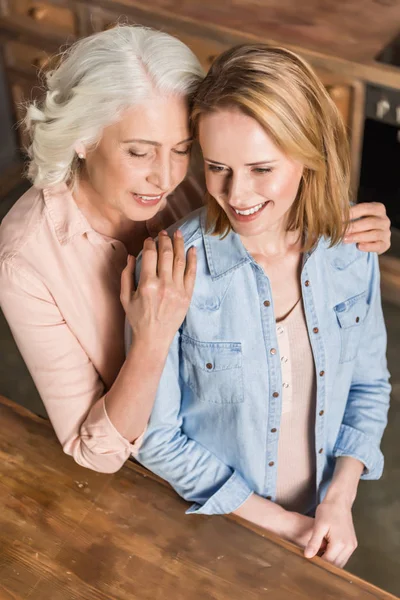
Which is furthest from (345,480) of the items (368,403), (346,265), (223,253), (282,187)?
(282,187)

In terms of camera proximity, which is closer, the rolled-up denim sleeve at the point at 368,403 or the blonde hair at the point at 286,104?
the blonde hair at the point at 286,104

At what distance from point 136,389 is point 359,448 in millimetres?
581

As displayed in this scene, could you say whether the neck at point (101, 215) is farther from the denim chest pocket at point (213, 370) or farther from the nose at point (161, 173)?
the denim chest pocket at point (213, 370)

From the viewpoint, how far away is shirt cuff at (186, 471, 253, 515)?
146 centimetres

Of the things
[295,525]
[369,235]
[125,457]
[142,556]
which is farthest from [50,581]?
[369,235]

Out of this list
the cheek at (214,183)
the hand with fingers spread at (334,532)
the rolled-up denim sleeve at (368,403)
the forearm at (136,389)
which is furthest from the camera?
the rolled-up denim sleeve at (368,403)

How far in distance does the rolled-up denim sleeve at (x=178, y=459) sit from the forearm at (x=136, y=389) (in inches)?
1.4

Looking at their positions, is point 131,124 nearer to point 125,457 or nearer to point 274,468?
point 125,457

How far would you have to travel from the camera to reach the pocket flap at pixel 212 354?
1.49 meters

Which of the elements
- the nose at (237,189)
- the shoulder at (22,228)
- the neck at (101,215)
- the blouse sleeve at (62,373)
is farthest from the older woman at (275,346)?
the shoulder at (22,228)

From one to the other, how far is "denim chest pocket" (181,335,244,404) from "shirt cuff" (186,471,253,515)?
0.62 ft

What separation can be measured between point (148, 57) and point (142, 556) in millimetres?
931

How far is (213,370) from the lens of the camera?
150 centimetres

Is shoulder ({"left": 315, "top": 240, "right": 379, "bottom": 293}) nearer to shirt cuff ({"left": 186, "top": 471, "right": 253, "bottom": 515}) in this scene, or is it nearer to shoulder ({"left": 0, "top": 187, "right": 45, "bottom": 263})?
shirt cuff ({"left": 186, "top": 471, "right": 253, "bottom": 515})
